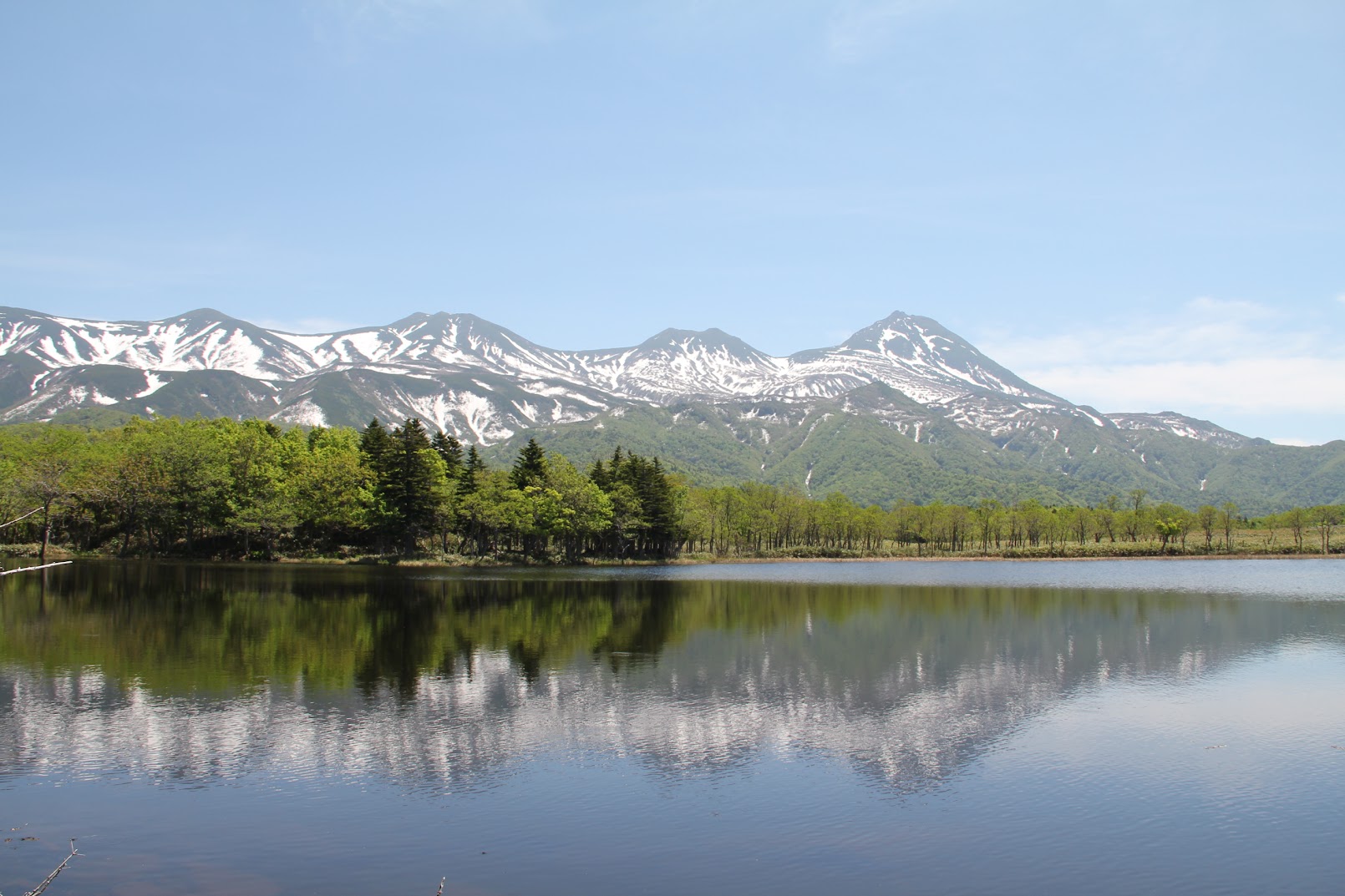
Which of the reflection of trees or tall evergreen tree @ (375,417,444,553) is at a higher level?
tall evergreen tree @ (375,417,444,553)

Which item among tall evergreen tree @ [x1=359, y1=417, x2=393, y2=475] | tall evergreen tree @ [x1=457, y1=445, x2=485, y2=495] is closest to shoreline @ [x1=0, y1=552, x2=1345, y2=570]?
tall evergreen tree @ [x1=457, y1=445, x2=485, y2=495]

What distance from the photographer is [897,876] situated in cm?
1745

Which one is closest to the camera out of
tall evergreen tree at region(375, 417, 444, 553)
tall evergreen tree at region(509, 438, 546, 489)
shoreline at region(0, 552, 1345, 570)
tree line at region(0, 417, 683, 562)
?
shoreline at region(0, 552, 1345, 570)

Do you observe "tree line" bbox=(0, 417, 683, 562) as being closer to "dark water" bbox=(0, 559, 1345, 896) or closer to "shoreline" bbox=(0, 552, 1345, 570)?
"shoreline" bbox=(0, 552, 1345, 570)

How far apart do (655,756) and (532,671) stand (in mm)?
13402

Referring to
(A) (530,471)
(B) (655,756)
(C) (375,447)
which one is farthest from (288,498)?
(B) (655,756)

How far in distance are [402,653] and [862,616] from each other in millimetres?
32625

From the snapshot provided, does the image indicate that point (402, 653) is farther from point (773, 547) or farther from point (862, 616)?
point (773, 547)

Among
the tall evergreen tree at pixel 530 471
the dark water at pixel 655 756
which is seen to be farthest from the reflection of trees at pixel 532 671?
the tall evergreen tree at pixel 530 471

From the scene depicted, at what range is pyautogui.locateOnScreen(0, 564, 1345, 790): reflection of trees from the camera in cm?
2573

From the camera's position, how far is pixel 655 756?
25547 millimetres

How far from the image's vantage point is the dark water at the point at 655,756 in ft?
58.3

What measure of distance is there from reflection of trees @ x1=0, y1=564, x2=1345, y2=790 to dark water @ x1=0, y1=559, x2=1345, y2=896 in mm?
208

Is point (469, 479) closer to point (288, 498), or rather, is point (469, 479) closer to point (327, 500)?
point (327, 500)
